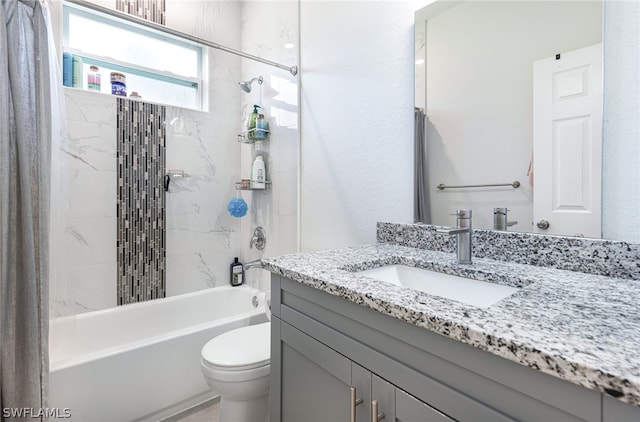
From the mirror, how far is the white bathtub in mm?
1507

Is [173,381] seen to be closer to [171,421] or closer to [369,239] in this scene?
[171,421]

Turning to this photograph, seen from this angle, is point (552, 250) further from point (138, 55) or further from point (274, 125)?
point (138, 55)

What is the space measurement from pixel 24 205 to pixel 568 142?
204 cm

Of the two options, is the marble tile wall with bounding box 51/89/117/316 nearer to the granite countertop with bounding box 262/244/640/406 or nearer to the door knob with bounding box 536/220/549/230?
the granite countertop with bounding box 262/244/640/406

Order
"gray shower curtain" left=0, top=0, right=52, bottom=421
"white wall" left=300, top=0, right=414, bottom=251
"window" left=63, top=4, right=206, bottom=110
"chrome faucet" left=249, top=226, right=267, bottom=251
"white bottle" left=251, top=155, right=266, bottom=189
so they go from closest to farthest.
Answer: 1. "gray shower curtain" left=0, top=0, right=52, bottom=421
2. "white wall" left=300, top=0, right=414, bottom=251
3. "window" left=63, top=4, right=206, bottom=110
4. "white bottle" left=251, top=155, right=266, bottom=189
5. "chrome faucet" left=249, top=226, right=267, bottom=251

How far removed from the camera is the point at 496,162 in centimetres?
113

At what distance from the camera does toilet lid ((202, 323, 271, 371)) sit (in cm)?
133

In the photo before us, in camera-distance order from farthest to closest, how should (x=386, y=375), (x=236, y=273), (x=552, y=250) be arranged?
(x=236, y=273), (x=552, y=250), (x=386, y=375)

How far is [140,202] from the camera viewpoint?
7.10 feet

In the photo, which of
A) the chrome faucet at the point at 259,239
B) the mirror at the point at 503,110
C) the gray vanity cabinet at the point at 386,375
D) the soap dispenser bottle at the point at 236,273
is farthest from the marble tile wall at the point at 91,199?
the mirror at the point at 503,110

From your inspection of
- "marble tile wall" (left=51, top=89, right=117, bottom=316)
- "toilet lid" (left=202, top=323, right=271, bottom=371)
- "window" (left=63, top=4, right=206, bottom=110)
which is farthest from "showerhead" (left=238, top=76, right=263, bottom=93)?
"toilet lid" (left=202, top=323, right=271, bottom=371)

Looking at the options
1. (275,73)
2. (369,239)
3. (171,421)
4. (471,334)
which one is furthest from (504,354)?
(275,73)

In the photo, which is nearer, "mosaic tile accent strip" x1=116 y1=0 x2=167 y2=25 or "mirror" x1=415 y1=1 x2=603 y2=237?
"mirror" x1=415 y1=1 x2=603 y2=237

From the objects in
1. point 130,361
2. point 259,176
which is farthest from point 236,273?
point 130,361
